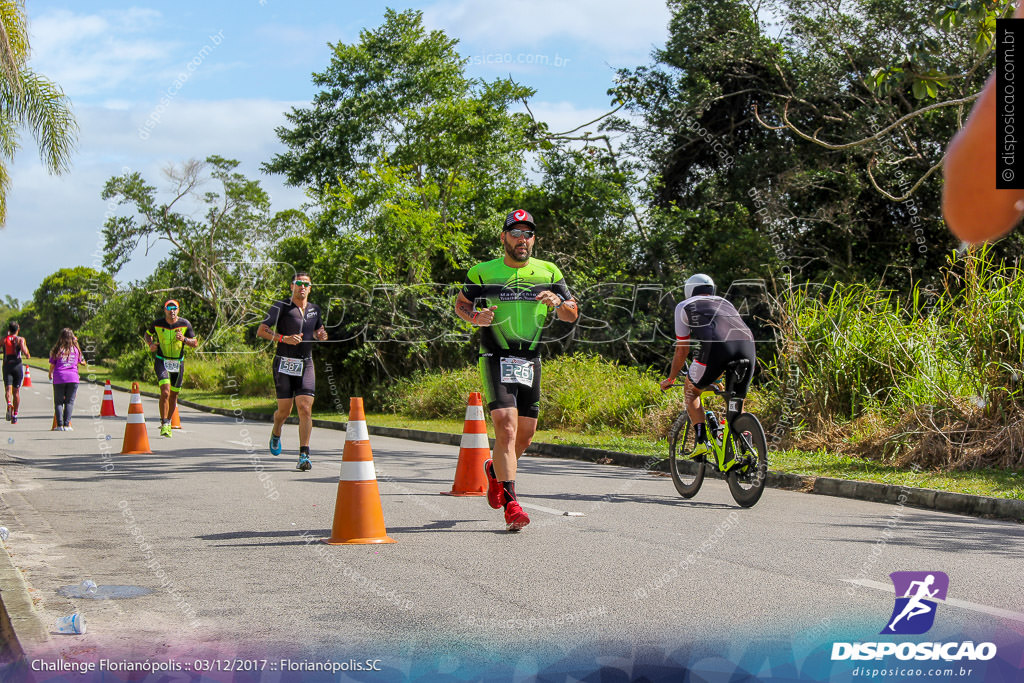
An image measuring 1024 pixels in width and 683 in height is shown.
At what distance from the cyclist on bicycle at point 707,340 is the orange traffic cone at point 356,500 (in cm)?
318

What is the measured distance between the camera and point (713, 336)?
870 centimetres

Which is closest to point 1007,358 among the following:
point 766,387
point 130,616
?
point 766,387

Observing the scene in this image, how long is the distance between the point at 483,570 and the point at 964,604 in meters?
2.61

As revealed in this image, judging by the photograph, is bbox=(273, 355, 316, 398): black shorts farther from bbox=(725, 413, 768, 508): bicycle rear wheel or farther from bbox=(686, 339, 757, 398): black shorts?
bbox=(725, 413, 768, 508): bicycle rear wheel

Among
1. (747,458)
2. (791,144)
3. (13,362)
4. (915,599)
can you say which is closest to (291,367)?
(747,458)

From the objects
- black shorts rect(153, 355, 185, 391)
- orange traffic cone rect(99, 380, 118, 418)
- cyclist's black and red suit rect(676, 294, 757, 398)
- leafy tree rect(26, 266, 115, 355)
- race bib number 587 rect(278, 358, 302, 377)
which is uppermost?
leafy tree rect(26, 266, 115, 355)

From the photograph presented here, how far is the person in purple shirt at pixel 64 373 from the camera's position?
701 inches

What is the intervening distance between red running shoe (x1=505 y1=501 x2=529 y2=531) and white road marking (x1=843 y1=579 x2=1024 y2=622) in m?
2.33

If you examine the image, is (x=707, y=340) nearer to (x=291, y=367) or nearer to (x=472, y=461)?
(x=472, y=461)

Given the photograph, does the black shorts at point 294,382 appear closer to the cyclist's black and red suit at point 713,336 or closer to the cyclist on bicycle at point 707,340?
the cyclist on bicycle at point 707,340

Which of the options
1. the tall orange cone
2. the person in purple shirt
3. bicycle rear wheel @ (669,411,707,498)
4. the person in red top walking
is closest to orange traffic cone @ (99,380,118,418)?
the person in red top walking

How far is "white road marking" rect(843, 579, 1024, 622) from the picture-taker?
492cm

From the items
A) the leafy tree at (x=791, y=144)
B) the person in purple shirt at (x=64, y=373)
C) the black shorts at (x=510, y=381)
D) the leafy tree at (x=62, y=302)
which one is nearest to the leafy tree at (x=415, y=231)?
the leafy tree at (x=791, y=144)

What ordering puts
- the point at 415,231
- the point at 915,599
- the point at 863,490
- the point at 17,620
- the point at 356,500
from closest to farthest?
the point at 17,620 → the point at 915,599 → the point at 356,500 → the point at 863,490 → the point at 415,231
